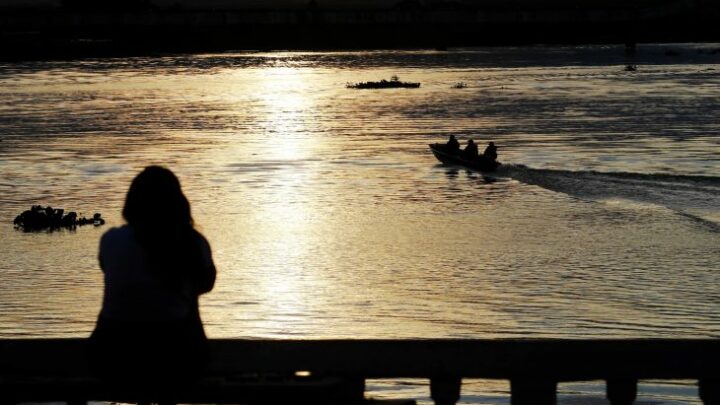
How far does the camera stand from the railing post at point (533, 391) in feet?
24.9

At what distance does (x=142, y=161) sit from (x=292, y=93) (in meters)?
73.0

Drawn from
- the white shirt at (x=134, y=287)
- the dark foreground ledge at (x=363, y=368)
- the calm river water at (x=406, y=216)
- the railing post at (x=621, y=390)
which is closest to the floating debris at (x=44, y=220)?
the calm river water at (x=406, y=216)

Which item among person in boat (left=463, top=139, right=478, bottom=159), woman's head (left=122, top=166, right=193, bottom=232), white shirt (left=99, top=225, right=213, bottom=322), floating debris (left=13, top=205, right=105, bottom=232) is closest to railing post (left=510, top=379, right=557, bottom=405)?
white shirt (left=99, top=225, right=213, bottom=322)

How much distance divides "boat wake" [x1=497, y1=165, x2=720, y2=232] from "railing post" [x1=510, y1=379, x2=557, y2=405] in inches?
1599

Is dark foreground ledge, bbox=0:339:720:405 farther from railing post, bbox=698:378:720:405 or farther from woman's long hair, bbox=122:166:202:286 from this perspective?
woman's long hair, bbox=122:166:202:286

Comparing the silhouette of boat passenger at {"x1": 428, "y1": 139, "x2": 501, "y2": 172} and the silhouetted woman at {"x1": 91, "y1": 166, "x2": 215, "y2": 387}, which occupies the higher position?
the silhouetted woman at {"x1": 91, "y1": 166, "x2": 215, "y2": 387}

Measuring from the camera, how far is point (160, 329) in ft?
24.1

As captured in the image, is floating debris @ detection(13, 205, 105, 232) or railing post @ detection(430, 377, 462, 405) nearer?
railing post @ detection(430, 377, 462, 405)

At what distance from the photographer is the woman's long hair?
7.11m

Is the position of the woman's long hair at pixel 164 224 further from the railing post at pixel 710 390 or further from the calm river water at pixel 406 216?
the calm river water at pixel 406 216

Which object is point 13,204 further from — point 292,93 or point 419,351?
point 292,93

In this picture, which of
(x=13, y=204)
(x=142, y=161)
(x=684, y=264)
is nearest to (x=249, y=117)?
(x=142, y=161)

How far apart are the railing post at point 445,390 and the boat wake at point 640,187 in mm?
40692

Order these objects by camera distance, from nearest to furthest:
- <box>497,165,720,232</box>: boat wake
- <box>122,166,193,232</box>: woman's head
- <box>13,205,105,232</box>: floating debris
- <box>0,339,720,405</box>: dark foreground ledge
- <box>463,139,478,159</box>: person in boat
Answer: <box>122,166,193,232</box>: woman's head → <box>0,339,720,405</box>: dark foreground ledge → <box>13,205,105,232</box>: floating debris → <box>497,165,720,232</box>: boat wake → <box>463,139,478,159</box>: person in boat
